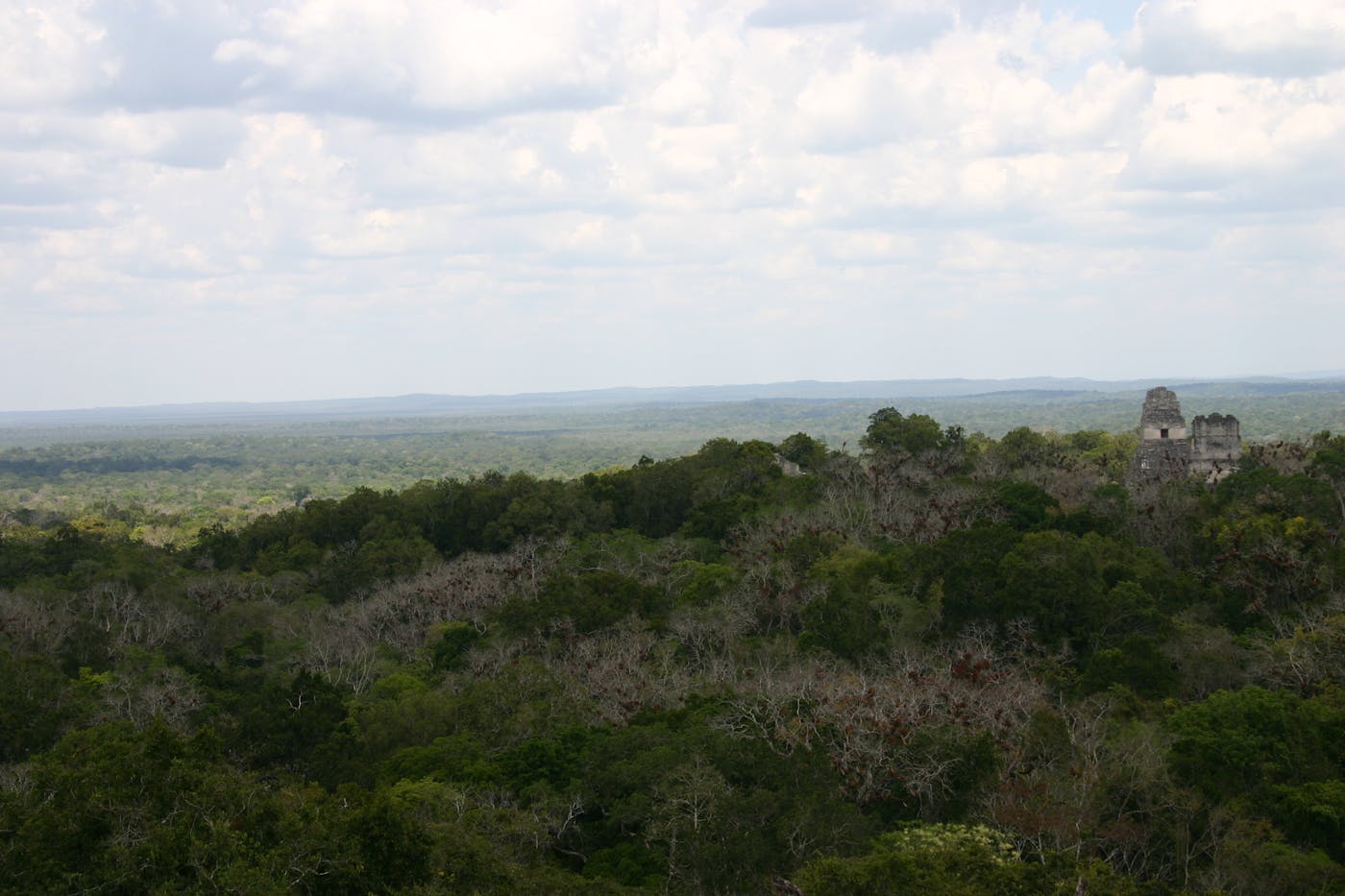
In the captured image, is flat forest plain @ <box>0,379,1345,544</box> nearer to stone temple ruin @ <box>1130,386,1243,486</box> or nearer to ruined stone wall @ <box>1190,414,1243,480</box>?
stone temple ruin @ <box>1130,386,1243,486</box>

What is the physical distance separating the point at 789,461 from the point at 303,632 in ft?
69.8

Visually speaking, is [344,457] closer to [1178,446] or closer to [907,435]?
[907,435]

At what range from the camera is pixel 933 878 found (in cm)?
1291

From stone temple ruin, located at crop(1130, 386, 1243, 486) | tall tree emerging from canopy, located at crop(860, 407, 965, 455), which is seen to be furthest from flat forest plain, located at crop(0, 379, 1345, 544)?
stone temple ruin, located at crop(1130, 386, 1243, 486)

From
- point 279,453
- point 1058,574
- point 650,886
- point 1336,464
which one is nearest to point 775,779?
point 650,886

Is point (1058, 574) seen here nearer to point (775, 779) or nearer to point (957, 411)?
point (775, 779)

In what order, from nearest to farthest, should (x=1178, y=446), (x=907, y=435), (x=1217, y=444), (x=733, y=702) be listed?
1. (x=733, y=702)
2. (x=1217, y=444)
3. (x=1178, y=446)
4. (x=907, y=435)

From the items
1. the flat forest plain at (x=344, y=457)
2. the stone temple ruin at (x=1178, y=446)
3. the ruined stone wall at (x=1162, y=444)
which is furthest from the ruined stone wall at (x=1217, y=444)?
the flat forest plain at (x=344, y=457)

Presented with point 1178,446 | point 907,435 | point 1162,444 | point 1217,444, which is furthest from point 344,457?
point 1217,444

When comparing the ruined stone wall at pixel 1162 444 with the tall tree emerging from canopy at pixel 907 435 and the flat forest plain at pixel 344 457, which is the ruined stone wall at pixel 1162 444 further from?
the flat forest plain at pixel 344 457

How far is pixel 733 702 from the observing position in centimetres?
1944

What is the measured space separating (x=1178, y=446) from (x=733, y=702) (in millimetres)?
23150

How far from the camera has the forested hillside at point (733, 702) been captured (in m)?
14.1

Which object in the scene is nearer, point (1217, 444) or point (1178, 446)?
point (1217, 444)
